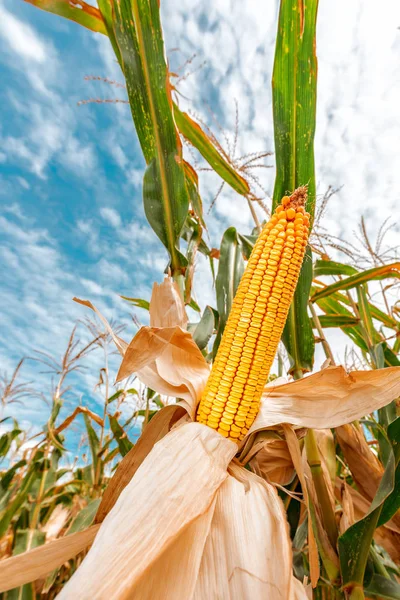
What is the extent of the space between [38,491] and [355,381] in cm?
253

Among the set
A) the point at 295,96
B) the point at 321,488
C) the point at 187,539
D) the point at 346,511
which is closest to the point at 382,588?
the point at 346,511

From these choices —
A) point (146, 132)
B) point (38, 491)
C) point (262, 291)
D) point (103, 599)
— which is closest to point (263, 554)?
point (103, 599)

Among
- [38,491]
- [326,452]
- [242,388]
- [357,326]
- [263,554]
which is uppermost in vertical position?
[357,326]

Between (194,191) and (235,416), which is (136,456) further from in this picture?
(194,191)

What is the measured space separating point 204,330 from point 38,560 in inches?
36.9

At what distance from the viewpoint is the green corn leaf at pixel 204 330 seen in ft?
4.82

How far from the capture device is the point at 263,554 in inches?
27.3

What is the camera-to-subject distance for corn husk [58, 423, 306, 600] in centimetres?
58

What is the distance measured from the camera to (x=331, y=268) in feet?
6.86

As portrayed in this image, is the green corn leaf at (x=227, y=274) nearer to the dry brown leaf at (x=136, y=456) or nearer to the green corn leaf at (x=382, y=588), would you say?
the dry brown leaf at (x=136, y=456)

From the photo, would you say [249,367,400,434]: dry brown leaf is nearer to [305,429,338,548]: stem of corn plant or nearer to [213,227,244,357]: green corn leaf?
[305,429,338,548]: stem of corn plant

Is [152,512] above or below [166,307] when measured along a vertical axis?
below

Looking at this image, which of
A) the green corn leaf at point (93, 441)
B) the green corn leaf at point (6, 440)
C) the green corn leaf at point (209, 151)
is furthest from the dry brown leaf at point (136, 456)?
the green corn leaf at point (6, 440)

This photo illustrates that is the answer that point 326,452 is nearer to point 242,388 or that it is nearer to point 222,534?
point 242,388
